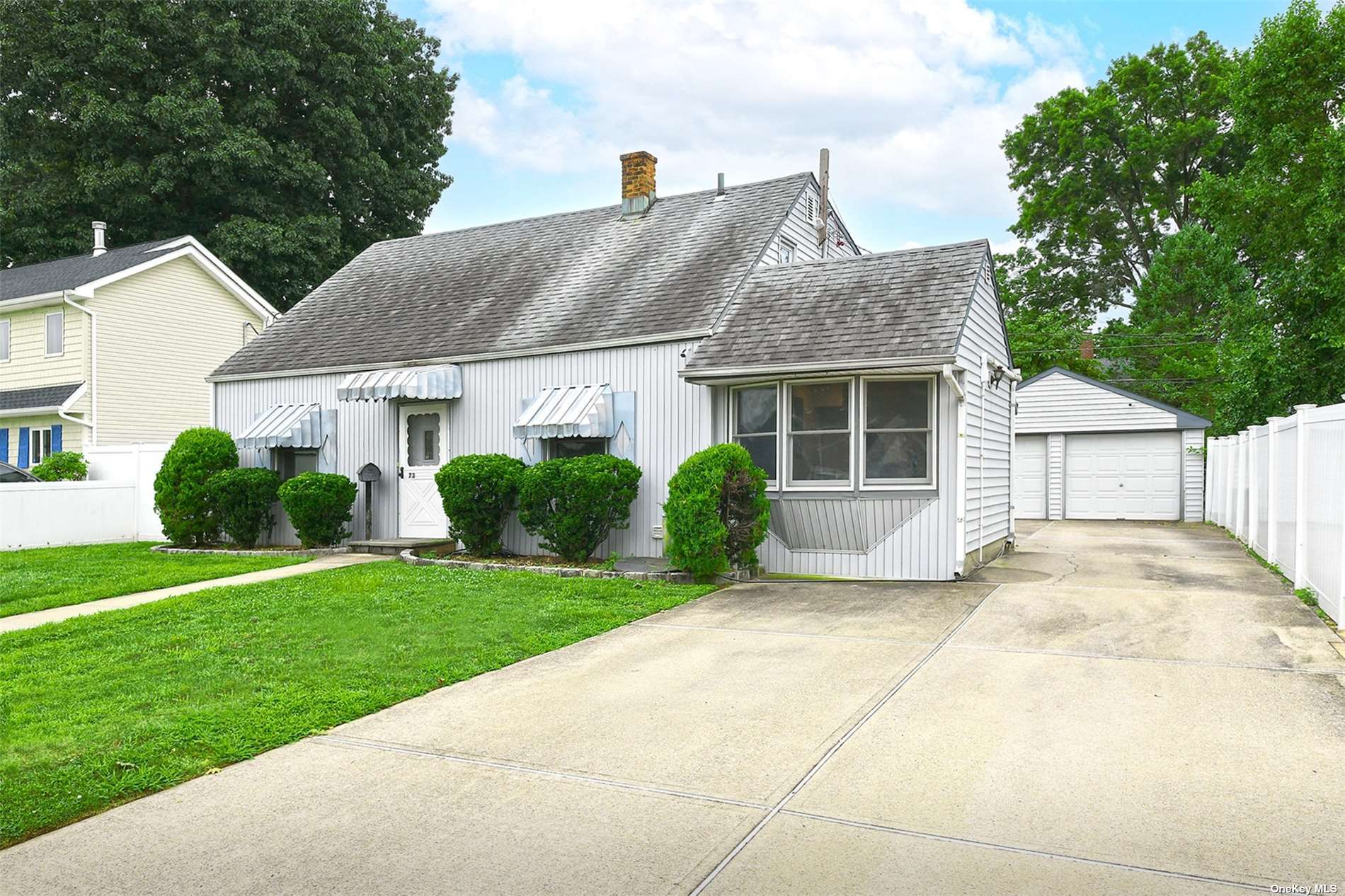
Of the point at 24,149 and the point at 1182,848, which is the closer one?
the point at 1182,848

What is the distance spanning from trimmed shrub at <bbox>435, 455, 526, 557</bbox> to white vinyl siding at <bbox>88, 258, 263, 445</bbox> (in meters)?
11.8

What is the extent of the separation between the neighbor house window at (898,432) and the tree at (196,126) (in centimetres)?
2476

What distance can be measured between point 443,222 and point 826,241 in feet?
84.8

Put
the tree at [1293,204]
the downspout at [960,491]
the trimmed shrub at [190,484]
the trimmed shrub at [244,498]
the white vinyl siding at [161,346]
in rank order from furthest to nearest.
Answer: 1. the white vinyl siding at [161,346]
2. the tree at [1293,204]
3. the trimmed shrub at [190,484]
4. the trimmed shrub at [244,498]
5. the downspout at [960,491]

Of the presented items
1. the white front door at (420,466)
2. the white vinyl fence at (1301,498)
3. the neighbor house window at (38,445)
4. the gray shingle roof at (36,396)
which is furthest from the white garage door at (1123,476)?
the neighbor house window at (38,445)

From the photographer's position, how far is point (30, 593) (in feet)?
33.3

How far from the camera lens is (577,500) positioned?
39.4ft

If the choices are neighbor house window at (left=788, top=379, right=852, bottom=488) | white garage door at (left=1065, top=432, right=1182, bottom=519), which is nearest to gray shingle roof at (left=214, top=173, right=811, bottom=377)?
neighbor house window at (left=788, top=379, right=852, bottom=488)

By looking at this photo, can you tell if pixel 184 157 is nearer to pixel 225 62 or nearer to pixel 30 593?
pixel 225 62

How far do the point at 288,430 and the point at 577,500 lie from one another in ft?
20.1

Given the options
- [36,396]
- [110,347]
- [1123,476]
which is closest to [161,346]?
[110,347]

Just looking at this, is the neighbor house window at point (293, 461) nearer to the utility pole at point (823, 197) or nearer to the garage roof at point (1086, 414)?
the utility pole at point (823, 197)

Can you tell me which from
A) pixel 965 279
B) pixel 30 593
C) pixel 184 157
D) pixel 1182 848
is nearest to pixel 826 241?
pixel 965 279

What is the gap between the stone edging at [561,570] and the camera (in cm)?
1108
